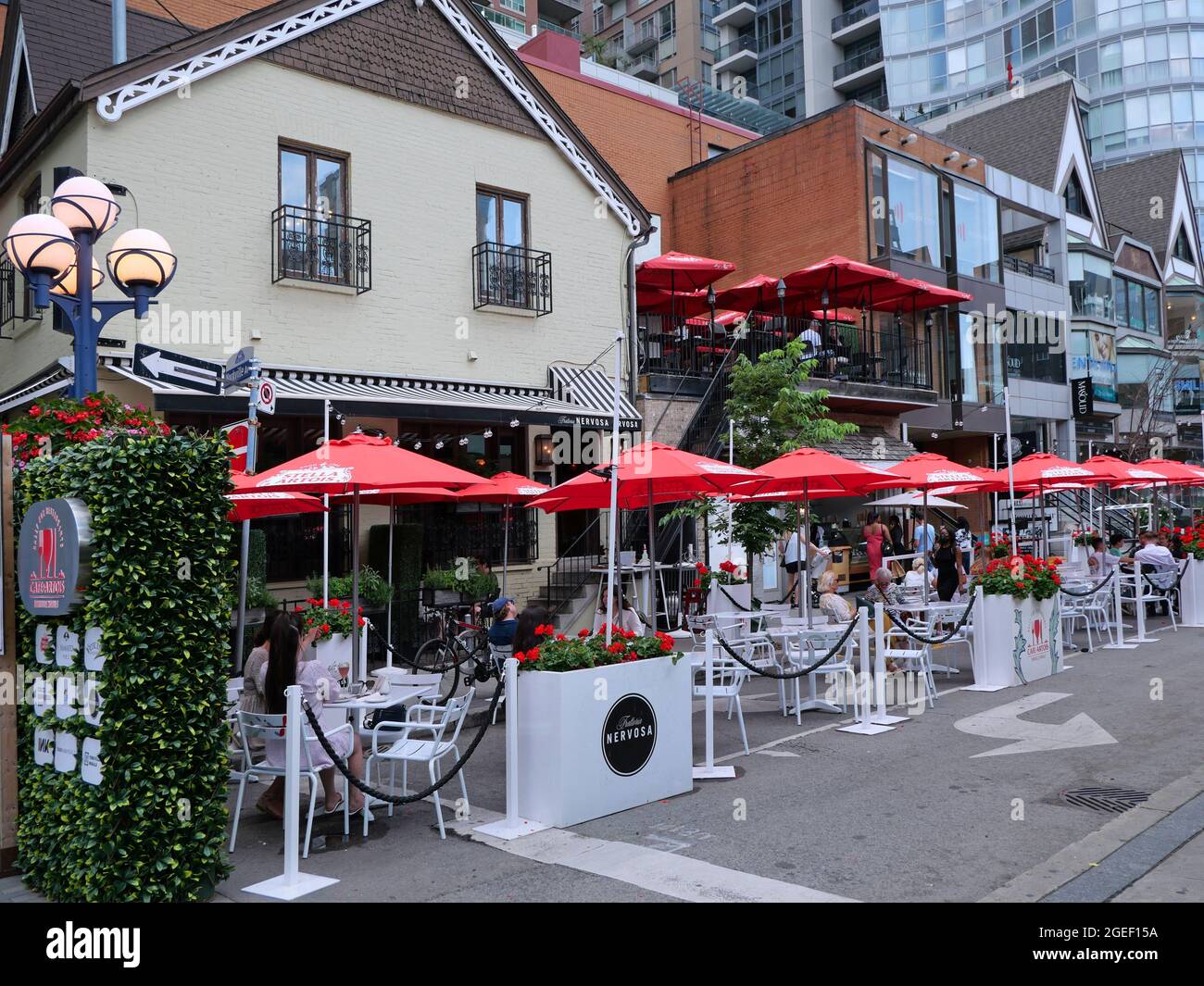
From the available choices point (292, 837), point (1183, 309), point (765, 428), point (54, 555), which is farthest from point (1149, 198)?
point (54, 555)

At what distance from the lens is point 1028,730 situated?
944 cm

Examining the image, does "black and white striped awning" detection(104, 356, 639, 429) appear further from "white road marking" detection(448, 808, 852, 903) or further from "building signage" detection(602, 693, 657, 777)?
"white road marking" detection(448, 808, 852, 903)

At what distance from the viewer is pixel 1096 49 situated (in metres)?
55.6

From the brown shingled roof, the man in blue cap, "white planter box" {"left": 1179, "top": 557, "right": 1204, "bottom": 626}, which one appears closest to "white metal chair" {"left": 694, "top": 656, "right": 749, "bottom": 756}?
the man in blue cap

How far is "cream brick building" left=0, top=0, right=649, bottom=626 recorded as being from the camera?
13.3 m

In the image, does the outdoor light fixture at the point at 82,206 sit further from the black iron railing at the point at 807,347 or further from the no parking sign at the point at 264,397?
the black iron railing at the point at 807,347

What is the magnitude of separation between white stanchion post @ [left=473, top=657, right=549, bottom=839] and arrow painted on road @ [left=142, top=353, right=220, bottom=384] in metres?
3.27

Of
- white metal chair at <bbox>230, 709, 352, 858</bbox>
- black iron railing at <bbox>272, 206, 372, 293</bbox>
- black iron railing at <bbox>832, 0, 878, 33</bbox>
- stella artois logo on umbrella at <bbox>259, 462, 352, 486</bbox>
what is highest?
black iron railing at <bbox>832, 0, 878, 33</bbox>

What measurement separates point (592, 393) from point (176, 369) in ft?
33.3

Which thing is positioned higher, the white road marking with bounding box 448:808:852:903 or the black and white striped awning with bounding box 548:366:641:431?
the black and white striped awning with bounding box 548:366:641:431

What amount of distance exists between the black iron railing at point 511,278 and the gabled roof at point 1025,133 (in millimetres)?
27481

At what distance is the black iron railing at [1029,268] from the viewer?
106ft

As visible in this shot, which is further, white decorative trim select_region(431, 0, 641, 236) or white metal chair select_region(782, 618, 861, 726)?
white decorative trim select_region(431, 0, 641, 236)
